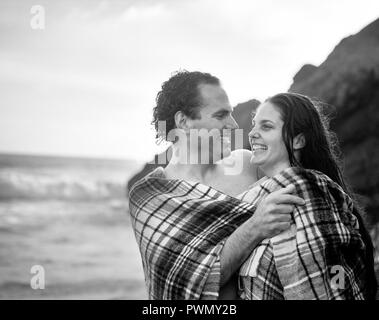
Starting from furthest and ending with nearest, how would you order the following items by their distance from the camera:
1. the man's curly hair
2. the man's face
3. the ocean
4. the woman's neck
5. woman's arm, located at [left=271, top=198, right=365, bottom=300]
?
the ocean → the man's curly hair → the man's face → the woman's neck → woman's arm, located at [left=271, top=198, right=365, bottom=300]

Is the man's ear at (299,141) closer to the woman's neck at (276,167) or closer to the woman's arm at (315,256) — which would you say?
the woman's neck at (276,167)

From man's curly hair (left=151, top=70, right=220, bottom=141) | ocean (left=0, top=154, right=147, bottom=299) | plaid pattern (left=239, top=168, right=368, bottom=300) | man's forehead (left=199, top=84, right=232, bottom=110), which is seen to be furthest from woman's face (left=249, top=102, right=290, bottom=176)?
ocean (left=0, top=154, right=147, bottom=299)

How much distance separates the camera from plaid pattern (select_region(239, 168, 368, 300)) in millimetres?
2119

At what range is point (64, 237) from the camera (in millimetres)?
14914

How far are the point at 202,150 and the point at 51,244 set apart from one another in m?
12.3

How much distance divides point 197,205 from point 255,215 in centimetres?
32

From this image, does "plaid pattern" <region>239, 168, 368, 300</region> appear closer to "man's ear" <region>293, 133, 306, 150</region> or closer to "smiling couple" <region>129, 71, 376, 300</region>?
"smiling couple" <region>129, 71, 376, 300</region>

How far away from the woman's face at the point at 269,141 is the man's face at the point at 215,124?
0.25 meters

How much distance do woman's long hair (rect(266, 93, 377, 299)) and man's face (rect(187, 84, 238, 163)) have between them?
0.91ft

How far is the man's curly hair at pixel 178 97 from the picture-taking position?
2.76 m

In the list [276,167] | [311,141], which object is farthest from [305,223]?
[311,141]

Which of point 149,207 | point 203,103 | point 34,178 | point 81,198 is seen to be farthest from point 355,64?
point 34,178

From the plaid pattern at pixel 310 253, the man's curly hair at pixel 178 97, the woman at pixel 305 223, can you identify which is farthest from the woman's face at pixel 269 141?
the man's curly hair at pixel 178 97

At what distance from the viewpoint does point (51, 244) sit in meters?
14.3
